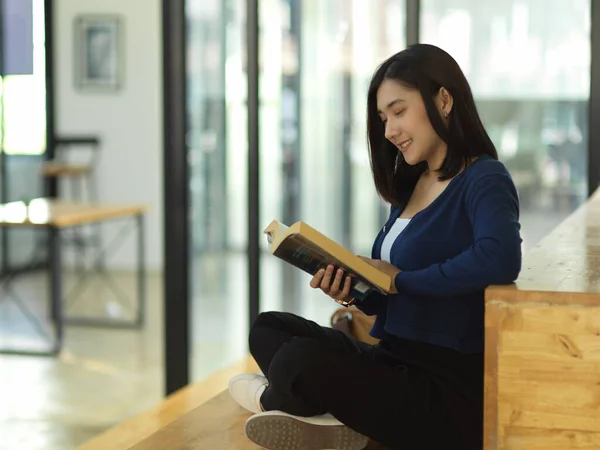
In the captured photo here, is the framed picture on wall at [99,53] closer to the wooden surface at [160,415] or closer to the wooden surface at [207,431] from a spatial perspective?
the wooden surface at [160,415]

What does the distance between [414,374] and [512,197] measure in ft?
1.24

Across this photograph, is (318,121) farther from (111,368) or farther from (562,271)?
(562,271)

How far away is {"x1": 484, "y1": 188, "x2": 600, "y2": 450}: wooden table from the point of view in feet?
4.93

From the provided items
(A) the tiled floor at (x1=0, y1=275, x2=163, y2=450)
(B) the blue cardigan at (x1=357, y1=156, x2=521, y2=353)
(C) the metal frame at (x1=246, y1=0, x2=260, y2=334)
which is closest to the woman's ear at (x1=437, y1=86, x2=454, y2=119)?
(B) the blue cardigan at (x1=357, y1=156, x2=521, y2=353)

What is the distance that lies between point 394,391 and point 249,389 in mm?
379

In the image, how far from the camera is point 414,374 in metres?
1.79

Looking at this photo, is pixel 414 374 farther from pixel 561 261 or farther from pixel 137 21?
pixel 137 21

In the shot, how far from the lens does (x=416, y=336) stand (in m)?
1.80

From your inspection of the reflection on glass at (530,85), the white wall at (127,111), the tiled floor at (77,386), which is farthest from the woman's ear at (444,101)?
the white wall at (127,111)

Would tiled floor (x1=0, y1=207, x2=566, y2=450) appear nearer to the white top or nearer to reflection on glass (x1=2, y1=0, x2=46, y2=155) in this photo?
the white top

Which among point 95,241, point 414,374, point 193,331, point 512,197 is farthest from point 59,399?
point 95,241

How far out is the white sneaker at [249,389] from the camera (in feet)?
6.54

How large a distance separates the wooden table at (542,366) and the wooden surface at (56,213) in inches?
145

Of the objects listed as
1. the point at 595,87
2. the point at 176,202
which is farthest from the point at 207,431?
the point at 595,87
